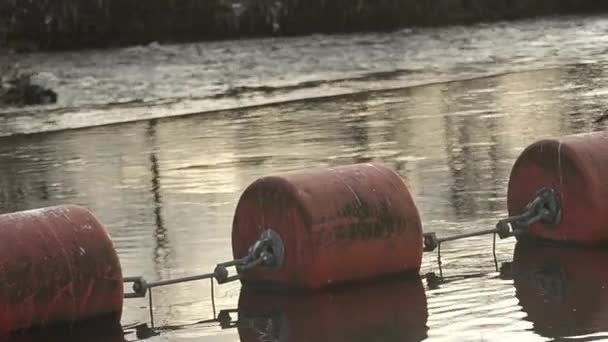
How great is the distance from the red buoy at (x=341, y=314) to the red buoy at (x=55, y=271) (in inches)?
31.3

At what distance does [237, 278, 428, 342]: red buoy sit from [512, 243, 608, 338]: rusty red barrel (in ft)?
1.93

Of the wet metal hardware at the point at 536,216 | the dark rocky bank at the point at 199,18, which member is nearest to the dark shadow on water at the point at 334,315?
the wet metal hardware at the point at 536,216

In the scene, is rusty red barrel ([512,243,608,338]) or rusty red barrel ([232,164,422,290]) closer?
rusty red barrel ([512,243,608,338])

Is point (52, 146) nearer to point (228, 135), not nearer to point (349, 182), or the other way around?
point (228, 135)

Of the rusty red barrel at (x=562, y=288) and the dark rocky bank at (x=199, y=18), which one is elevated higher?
the rusty red barrel at (x=562, y=288)

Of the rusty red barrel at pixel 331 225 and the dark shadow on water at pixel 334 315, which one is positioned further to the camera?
the rusty red barrel at pixel 331 225

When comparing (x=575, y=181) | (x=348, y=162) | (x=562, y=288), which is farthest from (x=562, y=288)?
(x=348, y=162)

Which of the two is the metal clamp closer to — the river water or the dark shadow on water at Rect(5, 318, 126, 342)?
the river water

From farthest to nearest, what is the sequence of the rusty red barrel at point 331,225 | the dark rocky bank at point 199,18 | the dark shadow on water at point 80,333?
the dark rocky bank at point 199,18, the rusty red barrel at point 331,225, the dark shadow on water at point 80,333

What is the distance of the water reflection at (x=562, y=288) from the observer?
7.61 metres

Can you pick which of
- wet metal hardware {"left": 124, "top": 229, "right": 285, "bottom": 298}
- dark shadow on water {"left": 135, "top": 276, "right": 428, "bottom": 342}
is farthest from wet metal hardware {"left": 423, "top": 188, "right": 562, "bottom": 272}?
wet metal hardware {"left": 124, "top": 229, "right": 285, "bottom": 298}

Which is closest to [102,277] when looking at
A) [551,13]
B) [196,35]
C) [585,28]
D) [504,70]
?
[504,70]

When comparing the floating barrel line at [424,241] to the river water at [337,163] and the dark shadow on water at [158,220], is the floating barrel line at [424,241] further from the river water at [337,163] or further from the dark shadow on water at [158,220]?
the dark shadow on water at [158,220]

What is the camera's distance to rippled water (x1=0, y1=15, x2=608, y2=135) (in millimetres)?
28047
